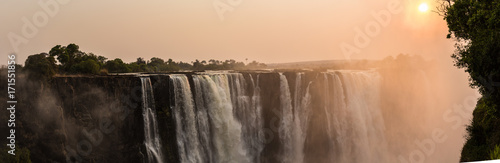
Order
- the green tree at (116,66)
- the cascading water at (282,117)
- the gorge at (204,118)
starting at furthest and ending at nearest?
the green tree at (116,66), the cascading water at (282,117), the gorge at (204,118)

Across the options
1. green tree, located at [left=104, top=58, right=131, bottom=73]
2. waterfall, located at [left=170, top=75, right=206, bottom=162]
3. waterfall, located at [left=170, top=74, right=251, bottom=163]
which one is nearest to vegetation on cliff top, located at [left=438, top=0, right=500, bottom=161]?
waterfall, located at [left=170, top=74, right=251, bottom=163]

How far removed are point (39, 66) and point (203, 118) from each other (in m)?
10.6

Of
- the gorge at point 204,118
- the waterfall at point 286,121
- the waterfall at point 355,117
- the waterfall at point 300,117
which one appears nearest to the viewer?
the gorge at point 204,118

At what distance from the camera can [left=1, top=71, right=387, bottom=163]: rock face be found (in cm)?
2462

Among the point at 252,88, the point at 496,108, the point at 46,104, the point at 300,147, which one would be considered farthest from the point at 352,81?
the point at 46,104

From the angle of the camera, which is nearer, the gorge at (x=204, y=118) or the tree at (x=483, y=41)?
the tree at (x=483, y=41)

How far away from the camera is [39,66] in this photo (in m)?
23.9

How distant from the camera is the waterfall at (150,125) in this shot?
2662 cm

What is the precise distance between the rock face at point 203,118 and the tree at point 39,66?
0.53 metres

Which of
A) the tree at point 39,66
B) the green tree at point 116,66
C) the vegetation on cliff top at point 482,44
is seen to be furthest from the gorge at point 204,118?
the vegetation on cliff top at point 482,44

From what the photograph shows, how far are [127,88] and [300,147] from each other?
15.5 m

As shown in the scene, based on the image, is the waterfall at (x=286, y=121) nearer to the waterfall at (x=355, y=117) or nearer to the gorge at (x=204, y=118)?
the gorge at (x=204, y=118)

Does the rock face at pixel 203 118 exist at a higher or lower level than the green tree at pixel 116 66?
lower

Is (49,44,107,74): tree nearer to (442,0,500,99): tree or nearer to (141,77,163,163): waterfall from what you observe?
(141,77,163,163): waterfall
